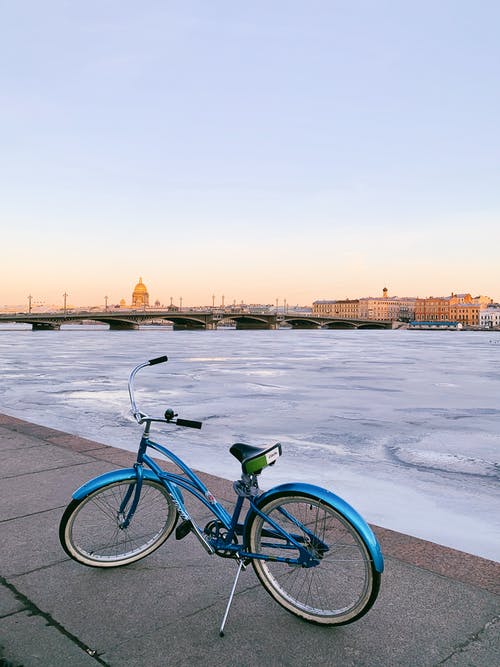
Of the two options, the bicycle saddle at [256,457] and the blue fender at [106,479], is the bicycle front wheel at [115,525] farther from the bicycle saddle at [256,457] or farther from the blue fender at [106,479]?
the bicycle saddle at [256,457]

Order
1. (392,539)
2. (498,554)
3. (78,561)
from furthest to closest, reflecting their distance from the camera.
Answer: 1. (498,554)
2. (392,539)
3. (78,561)

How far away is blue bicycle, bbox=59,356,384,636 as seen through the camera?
9.55 ft

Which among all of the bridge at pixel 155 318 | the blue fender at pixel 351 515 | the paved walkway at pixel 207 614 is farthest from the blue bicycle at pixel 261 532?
the bridge at pixel 155 318

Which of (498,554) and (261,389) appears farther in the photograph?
(261,389)

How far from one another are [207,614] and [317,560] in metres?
0.63

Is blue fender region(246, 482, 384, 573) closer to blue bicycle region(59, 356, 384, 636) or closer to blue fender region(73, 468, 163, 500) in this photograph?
blue bicycle region(59, 356, 384, 636)

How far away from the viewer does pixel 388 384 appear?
1758 centimetres

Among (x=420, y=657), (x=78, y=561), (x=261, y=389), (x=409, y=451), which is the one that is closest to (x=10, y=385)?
(x=261, y=389)

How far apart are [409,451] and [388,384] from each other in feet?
32.0

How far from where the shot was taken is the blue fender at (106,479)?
11.2 ft

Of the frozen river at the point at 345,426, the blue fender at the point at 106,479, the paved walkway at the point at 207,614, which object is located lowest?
the frozen river at the point at 345,426

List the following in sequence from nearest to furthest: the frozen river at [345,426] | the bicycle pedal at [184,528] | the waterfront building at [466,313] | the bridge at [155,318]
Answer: the bicycle pedal at [184,528] → the frozen river at [345,426] → the bridge at [155,318] → the waterfront building at [466,313]

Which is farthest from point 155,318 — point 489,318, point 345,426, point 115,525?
point 489,318

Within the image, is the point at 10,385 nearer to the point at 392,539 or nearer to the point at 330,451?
the point at 330,451
